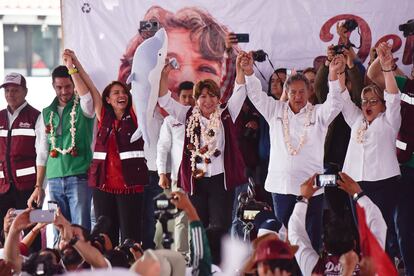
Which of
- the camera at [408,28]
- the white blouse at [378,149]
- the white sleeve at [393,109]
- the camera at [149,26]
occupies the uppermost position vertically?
the camera at [149,26]

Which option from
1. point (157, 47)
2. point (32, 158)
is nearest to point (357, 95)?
point (157, 47)

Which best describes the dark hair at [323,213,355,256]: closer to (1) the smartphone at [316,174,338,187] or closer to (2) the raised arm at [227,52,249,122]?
(1) the smartphone at [316,174,338,187]

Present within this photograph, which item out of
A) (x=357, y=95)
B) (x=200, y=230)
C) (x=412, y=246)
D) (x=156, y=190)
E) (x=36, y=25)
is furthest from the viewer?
(x=36, y=25)

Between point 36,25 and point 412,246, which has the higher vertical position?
point 36,25

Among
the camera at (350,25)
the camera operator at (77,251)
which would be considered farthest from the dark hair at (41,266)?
the camera at (350,25)

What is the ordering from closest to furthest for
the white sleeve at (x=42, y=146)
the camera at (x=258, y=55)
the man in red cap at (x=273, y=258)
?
the man in red cap at (x=273, y=258) → the white sleeve at (x=42, y=146) → the camera at (x=258, y=55)

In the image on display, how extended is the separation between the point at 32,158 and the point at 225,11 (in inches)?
66.3

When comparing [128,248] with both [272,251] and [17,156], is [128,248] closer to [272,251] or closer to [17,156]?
[272,251]

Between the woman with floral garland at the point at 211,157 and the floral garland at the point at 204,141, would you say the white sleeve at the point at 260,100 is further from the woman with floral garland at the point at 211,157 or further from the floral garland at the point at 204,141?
the floral garland at the point at 204,141

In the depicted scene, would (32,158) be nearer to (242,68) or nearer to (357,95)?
Answer: (242,68)

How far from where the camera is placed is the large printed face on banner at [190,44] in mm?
7293

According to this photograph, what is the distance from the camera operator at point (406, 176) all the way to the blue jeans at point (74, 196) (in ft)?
6.51

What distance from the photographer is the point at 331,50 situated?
6.44 meters

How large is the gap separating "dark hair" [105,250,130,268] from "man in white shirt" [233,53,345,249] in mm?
1655
